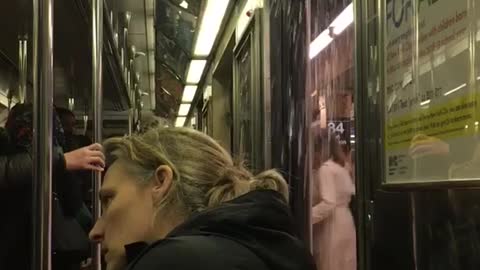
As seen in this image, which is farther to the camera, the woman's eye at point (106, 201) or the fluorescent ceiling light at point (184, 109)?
the fluorescent ceiling light at point (184, 109)

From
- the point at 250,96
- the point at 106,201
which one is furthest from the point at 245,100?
the point at 106,201

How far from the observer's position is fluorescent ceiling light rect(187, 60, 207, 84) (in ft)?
21.8

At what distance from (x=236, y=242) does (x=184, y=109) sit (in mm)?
8141

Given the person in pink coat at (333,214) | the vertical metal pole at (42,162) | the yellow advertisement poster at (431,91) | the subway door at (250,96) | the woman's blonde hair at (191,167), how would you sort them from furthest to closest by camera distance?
the subway door at (250,96), the person in pink coat at (333,214), the vertical metal pole at (42,162), the woman's blonde hair at (191,167), the yellow advertisement poster at (431,91)

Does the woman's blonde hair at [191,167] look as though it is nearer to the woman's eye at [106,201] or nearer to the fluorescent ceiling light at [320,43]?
the woman's eye at [106,201]

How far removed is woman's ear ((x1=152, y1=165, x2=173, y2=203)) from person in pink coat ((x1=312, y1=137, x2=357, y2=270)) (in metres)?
0.88

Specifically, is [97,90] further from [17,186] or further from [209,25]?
[209,25]

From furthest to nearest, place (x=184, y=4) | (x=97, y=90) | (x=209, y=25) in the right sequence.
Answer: (x=209, y=25) → (x=184, y=4) → (x=97, y=90)

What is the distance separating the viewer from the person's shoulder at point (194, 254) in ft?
3.67

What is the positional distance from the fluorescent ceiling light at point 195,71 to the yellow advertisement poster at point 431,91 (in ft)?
17.0

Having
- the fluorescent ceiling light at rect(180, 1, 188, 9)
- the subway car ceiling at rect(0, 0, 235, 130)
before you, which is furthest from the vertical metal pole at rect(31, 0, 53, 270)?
the fluorescent ceiling light at rect(180, 1, 188, 9)

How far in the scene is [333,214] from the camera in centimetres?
250

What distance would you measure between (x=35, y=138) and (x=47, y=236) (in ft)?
0.85

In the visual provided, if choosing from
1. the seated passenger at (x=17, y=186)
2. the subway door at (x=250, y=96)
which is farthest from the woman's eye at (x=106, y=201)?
the subway door at (x=250, y=96)
